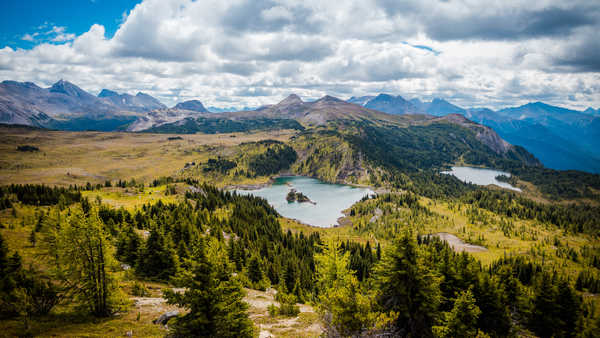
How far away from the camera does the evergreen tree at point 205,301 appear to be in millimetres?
19611

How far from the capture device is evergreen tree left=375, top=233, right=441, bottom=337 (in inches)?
968

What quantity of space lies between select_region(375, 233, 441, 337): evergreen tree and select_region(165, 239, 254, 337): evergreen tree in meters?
13.7

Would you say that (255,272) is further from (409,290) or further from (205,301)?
(205,301)

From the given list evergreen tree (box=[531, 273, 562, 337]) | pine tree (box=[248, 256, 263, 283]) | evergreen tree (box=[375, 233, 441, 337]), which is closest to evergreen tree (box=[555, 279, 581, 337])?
evergreen tree (box=[531, 273, 562, 337])

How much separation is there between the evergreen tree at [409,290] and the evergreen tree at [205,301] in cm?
1372

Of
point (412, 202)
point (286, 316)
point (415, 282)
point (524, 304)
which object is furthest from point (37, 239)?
point (412, 202)

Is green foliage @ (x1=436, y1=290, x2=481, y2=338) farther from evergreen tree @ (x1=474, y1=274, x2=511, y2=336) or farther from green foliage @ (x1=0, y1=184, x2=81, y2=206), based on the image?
green foliage @ (x1=0, y1=184, x2=81, y2=206)

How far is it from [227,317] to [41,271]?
31920mm

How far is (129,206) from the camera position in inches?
3969

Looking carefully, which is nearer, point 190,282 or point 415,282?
point 190,282

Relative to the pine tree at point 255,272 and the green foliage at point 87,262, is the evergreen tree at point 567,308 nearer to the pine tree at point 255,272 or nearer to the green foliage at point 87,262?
the pine tree at point 255,272

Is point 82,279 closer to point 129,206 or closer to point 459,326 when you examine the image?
point 459,326

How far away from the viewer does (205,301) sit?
65.7ft

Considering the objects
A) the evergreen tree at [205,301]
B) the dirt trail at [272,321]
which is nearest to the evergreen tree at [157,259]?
the dirt trail at [272,321]
